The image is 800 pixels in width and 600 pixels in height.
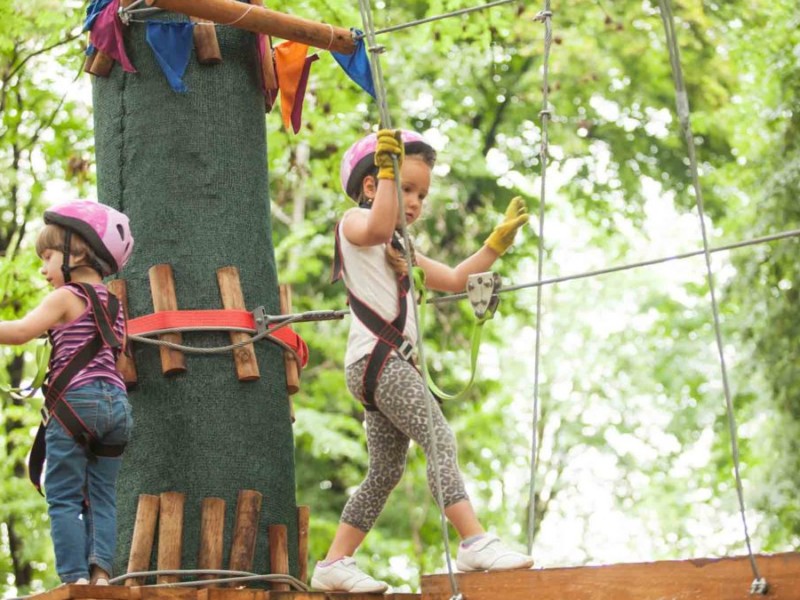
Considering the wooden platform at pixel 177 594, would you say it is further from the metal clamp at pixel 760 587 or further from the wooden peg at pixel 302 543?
the metal clamp at pixel 760 587

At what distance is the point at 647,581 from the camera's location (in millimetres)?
3018

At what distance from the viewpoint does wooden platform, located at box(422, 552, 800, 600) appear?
2885 millimetres

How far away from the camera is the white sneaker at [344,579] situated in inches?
155

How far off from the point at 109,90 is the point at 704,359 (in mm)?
14375

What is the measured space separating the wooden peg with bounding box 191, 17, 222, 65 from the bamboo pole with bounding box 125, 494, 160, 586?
4.49 ft

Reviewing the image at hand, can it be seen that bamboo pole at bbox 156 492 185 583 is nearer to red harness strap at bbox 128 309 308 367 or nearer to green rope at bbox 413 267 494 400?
red harness strap at bbox 128 309 308 367

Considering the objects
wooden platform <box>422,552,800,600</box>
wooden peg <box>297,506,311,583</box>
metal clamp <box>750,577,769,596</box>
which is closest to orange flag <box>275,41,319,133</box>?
wooden peg <box>297,506,311,583</box>

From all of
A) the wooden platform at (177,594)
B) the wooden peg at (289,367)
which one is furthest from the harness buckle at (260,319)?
the wooden platform at (177,594)

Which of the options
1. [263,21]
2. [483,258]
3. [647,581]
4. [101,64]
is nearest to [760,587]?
[647,581]

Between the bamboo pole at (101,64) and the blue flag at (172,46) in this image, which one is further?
the bamboo pole at (101,64)

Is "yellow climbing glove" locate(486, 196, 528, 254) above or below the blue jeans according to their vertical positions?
above

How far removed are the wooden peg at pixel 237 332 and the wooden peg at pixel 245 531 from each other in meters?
0.35

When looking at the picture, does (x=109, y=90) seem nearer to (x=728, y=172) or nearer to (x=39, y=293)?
(x=39, y=293)

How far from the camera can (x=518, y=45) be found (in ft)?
40.7
